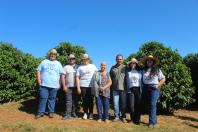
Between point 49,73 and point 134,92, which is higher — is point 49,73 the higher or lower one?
the higher one

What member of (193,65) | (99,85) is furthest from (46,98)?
(193,65)

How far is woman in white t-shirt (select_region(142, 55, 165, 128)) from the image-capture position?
10.6 m

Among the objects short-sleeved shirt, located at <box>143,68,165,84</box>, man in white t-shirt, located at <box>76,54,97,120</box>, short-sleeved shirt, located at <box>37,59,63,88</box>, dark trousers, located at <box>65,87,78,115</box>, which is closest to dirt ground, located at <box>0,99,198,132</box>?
dark trousers, located at <box>65,87,78,115</box>

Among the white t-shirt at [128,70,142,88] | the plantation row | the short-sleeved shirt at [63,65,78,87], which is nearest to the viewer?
the white t-shirt at [128,70,142,88]

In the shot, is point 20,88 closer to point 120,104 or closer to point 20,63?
point 20,63

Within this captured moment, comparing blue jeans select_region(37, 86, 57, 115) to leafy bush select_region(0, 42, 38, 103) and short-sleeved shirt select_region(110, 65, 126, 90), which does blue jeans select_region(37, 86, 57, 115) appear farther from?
leafy bush select_region(0, 42, 38, 103)

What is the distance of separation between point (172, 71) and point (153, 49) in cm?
105

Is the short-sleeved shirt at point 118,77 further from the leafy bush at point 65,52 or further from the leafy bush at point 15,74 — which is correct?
the leafy bush at point 15,74

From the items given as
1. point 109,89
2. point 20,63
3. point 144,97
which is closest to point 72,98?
point 109,89

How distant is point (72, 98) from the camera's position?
11.4 meters

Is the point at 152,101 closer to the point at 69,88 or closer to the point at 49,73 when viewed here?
the point at 69,88

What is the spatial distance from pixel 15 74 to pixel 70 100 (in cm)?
287

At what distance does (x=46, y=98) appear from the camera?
11.0 meters

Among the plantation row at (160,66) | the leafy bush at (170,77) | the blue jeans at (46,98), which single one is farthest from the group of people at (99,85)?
the leafy bush at (170,77)
